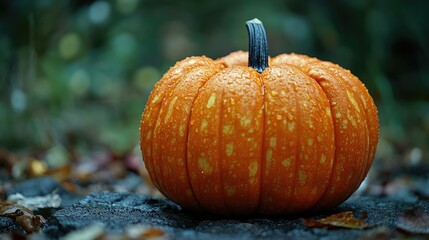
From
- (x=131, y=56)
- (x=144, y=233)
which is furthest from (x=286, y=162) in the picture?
(x=131, y=56)

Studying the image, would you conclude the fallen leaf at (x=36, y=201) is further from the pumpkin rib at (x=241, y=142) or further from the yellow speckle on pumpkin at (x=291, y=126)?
the yellow speckle on pumpkin at (x=291, y=126)

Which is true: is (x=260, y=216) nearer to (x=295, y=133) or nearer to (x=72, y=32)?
(x=295, y=133)

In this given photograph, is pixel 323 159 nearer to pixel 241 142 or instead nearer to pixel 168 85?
pixel 241 142

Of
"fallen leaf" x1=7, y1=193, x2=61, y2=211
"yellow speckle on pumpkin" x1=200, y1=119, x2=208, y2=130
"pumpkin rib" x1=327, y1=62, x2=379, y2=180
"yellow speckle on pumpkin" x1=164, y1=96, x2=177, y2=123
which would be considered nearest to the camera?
"yellow speckle on pumpkin" x1=200, y1=119, x2=208, y2=130

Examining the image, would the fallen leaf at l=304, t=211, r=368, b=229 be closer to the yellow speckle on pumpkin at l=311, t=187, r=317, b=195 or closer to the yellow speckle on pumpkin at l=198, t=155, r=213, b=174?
the yellow speckle on pumpkin at l=311, t=187, r=317, b=195

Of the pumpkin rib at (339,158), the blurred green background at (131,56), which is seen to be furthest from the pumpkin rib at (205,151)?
the blurred green background at (131,56)

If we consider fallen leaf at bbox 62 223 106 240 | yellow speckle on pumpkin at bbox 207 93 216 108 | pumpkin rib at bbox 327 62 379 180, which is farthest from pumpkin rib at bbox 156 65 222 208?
pumpkin rib at bbox 327 62 379 180
